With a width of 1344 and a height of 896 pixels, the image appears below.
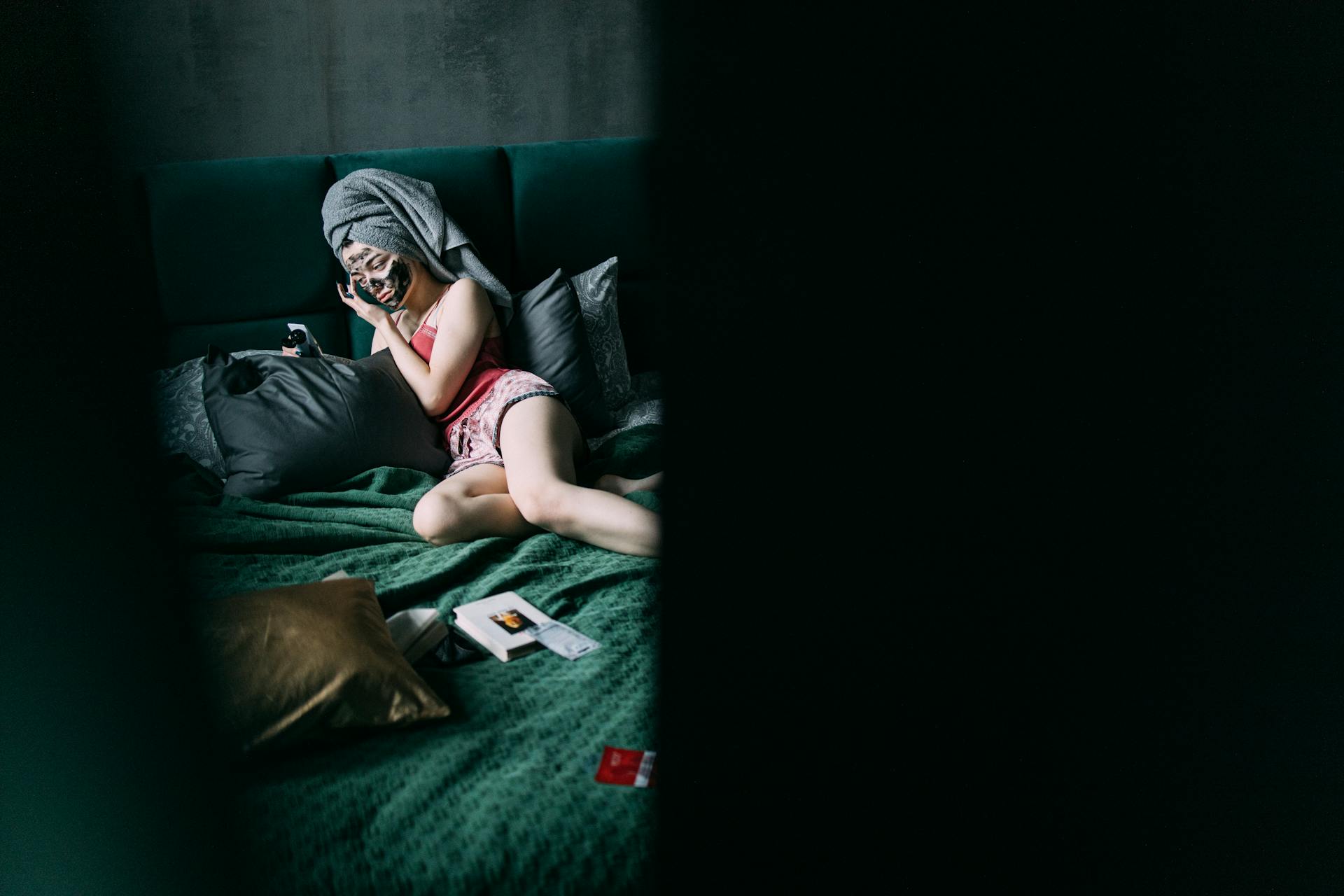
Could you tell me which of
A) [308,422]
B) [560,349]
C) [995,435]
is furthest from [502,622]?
[560,349]

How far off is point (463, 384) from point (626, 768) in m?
1.51

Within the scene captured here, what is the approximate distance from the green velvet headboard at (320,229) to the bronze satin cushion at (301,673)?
139cm

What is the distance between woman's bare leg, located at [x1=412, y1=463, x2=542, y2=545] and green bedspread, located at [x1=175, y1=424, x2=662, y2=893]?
0.05 m

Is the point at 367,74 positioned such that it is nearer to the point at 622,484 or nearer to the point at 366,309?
the point at 366,309

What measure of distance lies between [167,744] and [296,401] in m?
1.75

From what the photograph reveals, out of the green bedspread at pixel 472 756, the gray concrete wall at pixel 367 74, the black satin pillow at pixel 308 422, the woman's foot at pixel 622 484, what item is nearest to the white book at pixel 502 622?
the green bedspread at pixel 472 756

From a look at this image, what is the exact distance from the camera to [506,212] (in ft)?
9.21

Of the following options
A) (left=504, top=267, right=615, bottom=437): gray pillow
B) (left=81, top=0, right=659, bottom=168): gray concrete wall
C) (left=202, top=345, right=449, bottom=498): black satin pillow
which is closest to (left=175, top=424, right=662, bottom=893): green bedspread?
(left=202, top=345, right=449, bottom=498): black satin pillow

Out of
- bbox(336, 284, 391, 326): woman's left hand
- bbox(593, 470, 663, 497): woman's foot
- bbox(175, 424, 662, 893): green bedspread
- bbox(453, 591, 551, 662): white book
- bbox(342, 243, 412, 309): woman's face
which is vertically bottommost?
bbox(175, 424, 662, 893): green bedspread

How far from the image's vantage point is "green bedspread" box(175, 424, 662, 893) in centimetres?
91

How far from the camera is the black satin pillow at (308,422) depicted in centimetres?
199

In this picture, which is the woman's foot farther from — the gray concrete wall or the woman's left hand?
the gray concrete wall

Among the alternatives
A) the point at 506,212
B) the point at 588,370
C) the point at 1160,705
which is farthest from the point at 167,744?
the point at 506,212

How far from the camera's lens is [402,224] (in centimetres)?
244
